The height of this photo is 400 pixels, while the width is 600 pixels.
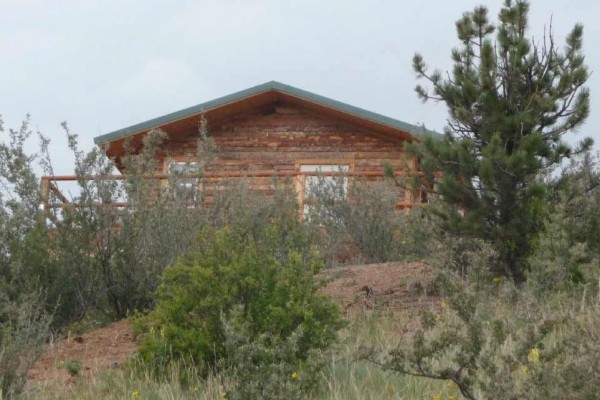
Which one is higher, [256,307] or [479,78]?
[479,78]

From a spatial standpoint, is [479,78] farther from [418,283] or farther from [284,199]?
[284,199]

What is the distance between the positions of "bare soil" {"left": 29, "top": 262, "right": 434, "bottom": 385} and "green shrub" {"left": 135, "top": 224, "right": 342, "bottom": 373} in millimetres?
555

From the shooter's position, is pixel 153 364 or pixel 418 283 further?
pixel 418 283

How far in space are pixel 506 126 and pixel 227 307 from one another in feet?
12.5

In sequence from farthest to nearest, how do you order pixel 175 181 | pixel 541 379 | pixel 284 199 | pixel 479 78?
pixel 284 199, pixel 175 181, pixel 479 78, pixel 541 379

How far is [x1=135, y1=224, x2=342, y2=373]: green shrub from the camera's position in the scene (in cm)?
746

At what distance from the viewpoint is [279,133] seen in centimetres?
2167

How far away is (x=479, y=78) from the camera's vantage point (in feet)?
34.4

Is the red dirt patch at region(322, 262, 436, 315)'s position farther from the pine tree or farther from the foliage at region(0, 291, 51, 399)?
the foliage at region(0, 291, 51, 399)

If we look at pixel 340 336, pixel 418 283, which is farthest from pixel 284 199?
pixel 340 336

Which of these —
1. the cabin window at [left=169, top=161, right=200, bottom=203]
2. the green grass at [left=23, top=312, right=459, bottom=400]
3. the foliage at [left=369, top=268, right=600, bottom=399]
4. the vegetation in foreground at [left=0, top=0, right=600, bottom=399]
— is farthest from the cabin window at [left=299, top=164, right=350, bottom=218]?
the foliage at [left=369, top=268, right=600, bottom=399]

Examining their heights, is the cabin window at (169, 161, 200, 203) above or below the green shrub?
above

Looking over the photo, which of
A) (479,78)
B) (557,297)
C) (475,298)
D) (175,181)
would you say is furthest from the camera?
(175,181)

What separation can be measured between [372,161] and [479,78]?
10645 mm
